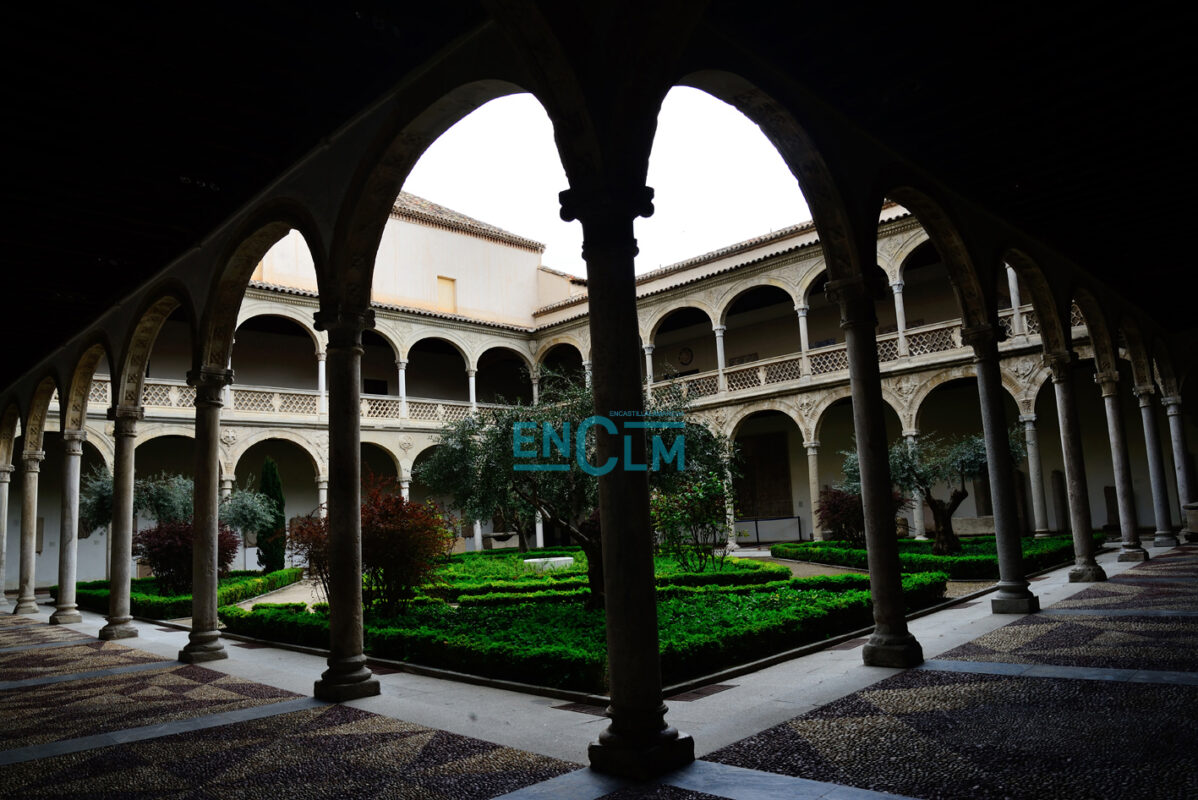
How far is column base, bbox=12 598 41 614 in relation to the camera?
43.1 ft

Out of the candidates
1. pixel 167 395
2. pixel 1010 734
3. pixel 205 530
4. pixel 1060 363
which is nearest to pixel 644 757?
pixel 1010 734

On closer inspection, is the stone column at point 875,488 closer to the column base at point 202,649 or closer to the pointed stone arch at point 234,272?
the pointed stone arch at point 234,272

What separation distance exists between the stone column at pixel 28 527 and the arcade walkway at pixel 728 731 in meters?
7.57

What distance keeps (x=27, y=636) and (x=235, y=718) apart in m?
7.39

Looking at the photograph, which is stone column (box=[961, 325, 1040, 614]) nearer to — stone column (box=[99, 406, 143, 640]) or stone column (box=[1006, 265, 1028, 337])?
stone column (box=[99, 406, 143, 640])

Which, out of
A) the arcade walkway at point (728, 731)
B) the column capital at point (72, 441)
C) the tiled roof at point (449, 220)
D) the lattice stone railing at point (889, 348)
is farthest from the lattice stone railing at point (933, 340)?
the column capital at point (72, 441)

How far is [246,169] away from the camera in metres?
6.25

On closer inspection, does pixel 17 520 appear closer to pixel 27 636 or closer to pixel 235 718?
pixel 27 636

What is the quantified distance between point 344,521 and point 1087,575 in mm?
8574

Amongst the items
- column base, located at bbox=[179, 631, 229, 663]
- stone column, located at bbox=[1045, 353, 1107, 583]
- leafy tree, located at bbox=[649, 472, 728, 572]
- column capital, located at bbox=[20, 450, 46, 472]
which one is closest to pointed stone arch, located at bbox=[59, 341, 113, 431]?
column capital, located at bbox=[20, 450, 46, 472]

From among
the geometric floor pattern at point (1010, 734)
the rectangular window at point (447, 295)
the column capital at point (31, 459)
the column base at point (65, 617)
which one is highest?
the rectangular window at point (447, 295)

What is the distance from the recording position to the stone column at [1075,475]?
9.08 meters

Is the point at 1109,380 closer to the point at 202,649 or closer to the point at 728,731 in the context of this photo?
the point at 728,731

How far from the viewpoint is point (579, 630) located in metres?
6.81
